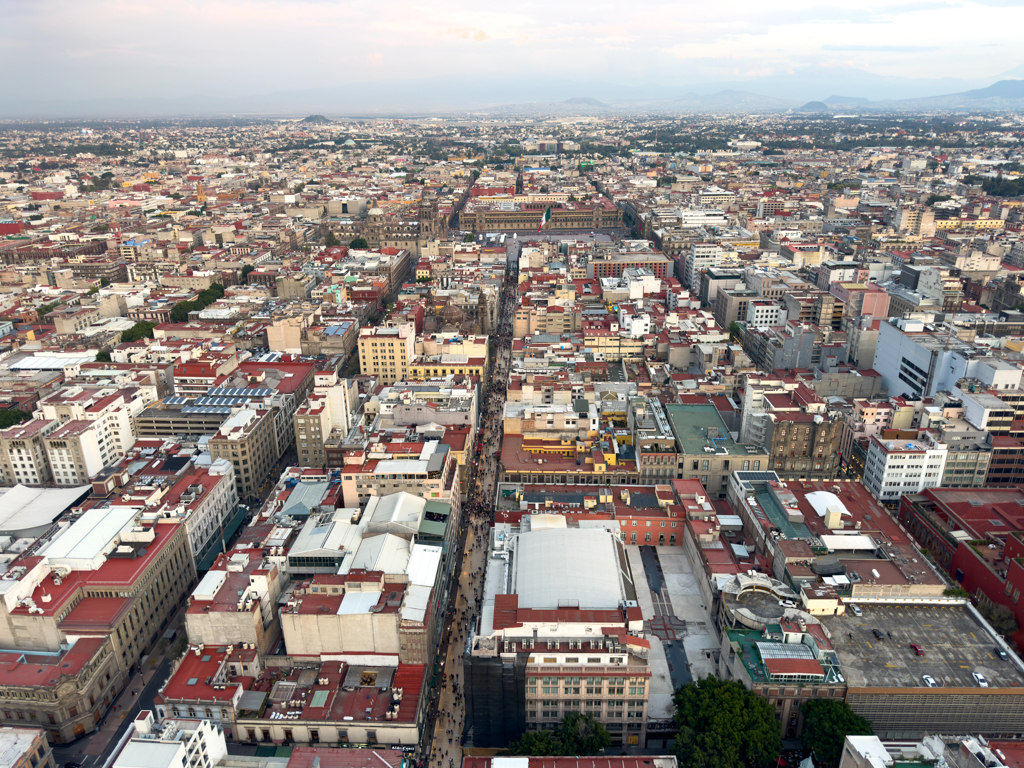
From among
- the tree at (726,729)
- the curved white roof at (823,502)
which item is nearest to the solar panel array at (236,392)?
the tree at (726,729)

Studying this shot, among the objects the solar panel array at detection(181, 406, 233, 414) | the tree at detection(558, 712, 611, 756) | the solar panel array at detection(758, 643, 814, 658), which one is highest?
the solar panel array at detection(181, 406, 233, 414)

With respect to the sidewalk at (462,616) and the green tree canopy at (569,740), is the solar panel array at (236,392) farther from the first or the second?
the green tree canopy at (569,740)

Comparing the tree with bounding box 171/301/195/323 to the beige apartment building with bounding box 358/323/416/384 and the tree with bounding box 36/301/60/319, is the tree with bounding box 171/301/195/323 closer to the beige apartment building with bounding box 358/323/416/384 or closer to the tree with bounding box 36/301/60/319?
the tree with bounding box 36/301/60/319

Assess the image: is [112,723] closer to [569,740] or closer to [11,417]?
[569,740]

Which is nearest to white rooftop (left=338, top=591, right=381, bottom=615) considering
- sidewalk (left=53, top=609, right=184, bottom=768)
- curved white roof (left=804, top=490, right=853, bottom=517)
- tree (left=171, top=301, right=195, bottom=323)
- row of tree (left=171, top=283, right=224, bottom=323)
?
sidewalk (left=53, top=609, right=184, bottom=768)

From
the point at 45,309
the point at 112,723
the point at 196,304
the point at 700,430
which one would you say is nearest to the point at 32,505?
the point at 112,723

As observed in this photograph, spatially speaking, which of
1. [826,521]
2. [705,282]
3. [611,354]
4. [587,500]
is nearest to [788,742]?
[826,521]

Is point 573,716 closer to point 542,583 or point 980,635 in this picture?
point 542,583
